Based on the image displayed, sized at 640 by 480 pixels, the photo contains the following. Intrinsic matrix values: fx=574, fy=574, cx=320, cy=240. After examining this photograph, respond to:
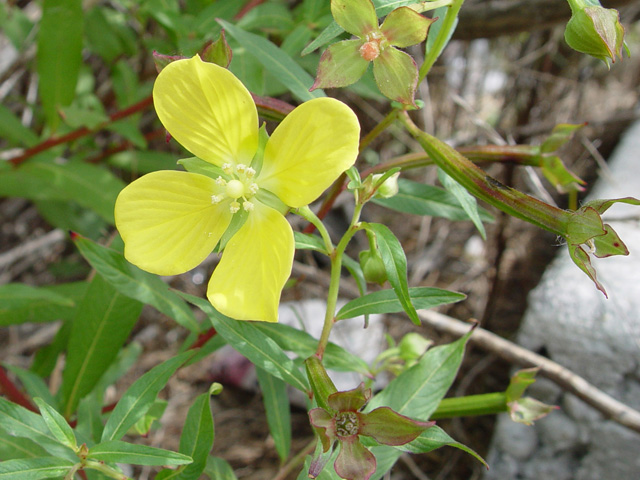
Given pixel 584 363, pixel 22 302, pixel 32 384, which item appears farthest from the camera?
pixel 584 363

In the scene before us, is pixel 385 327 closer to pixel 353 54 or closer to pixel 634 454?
pixel 634 454

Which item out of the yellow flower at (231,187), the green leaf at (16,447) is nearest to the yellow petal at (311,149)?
the yellow flower at (231,187)

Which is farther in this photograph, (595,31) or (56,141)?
(56,141)

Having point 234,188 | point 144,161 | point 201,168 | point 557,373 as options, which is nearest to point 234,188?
point 234,188

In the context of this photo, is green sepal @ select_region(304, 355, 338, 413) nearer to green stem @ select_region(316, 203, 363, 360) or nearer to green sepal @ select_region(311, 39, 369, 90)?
green stem @ select_region(316, 203, 363, 360)

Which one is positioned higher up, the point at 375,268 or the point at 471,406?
the point at 375,268

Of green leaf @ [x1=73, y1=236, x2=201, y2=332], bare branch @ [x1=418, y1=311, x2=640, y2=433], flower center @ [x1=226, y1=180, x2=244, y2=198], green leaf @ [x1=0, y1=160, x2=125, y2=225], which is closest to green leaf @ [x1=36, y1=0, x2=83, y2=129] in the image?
green leaf @ [x1=0, y1=160, x2=125, y2=225]

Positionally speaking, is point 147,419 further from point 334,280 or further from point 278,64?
point 278,64

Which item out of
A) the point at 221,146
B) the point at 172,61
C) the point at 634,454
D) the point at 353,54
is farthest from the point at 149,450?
the point at 634,454
